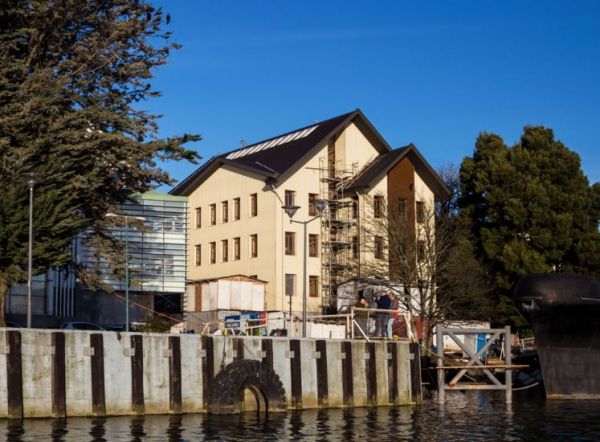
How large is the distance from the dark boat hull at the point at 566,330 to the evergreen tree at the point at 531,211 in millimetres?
32975

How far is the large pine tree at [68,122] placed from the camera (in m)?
32.1

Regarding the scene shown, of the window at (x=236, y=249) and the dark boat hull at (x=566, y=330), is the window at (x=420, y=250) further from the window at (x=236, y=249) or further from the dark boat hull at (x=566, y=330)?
the dark boat hull at (x=566, y=330)

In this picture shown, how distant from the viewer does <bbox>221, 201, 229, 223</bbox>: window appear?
75.9 meters

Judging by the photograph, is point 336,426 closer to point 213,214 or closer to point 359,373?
point 359,373

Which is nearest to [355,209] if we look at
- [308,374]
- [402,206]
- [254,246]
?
[402,206]

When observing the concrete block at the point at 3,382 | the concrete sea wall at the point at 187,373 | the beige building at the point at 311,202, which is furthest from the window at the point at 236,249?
the concrete block at the point at 3,382

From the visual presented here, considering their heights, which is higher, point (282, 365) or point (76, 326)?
point (76, 326)

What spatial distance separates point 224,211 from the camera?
3002 inches

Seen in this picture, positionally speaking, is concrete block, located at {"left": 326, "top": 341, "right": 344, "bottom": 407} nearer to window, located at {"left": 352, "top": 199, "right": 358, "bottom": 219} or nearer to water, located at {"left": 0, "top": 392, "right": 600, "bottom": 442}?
water, located at {"left": 0, "top": 392, "right": 600, "bottom": 442}

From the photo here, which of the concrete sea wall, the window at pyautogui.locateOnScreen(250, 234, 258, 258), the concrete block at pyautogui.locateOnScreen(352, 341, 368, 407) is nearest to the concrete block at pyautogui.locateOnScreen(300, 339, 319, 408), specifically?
the concrete sea wall

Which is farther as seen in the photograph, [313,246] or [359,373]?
[313,246]

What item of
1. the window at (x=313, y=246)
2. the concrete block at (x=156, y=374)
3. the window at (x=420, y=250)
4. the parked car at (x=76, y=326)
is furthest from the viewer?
the window at (x=313, y=246)

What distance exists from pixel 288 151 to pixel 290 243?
737 centimetres

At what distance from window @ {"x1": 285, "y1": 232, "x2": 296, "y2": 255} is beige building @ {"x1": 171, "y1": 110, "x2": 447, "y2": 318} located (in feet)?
0.23
